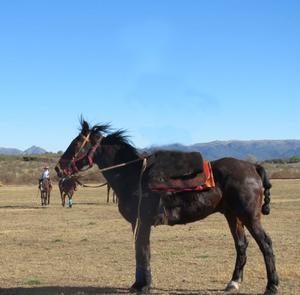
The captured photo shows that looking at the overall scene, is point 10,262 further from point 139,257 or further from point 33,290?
point 139,257

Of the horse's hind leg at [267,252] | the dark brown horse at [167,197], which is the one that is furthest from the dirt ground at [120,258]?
the dark brown horse at [167,197]

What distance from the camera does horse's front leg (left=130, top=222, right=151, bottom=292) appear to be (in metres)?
9.61

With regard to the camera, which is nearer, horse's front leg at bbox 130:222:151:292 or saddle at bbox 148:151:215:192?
saddle at bbox 148:151:215:192

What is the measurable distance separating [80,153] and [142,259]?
2023 millimetres

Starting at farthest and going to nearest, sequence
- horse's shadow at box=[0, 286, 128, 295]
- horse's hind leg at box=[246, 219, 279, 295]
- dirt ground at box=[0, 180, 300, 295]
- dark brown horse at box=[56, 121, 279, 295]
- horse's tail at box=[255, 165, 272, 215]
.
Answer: dirt ground at box=[0, 180, 300, 295]
horse's tail at box=[255, 165, 272, 215]
horse's shadow at box=[0, 286, 128, 295]
dark brown horse at box=[56, 121, 279, 295]
horse's hind leg at box=[246, 219, 279, 295]

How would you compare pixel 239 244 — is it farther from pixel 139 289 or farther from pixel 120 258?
pixel 120 258

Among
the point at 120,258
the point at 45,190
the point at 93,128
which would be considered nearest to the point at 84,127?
the point at 93,128

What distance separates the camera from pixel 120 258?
1352cm

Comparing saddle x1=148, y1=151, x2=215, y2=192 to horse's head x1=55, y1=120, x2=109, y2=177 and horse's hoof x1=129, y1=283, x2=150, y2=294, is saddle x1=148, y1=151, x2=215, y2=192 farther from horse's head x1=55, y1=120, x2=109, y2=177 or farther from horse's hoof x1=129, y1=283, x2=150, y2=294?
horse's hoof x1=129, y1=283, x2=150, y2=294

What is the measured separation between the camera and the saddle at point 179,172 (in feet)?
31.1

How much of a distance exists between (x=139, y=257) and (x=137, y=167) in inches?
58.1

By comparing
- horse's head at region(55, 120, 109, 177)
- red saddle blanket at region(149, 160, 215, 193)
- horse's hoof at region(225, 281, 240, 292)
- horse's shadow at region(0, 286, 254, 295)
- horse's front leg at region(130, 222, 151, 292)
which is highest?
horse's head at region(55, 120, 109, 177)

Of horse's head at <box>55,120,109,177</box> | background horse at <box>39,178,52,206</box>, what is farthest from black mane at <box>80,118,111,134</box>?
background horse at <box>39,178,52,206</box>

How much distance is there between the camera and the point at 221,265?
12.2m
